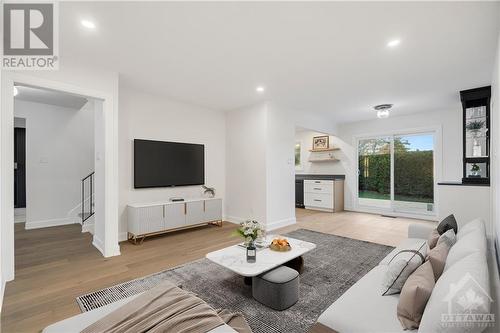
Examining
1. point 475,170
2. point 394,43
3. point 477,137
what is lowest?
point 475,170

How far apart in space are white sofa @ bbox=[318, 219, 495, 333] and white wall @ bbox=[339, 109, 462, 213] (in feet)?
15.1

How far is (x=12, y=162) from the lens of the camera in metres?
2.67

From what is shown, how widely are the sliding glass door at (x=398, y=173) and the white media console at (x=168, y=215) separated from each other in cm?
441

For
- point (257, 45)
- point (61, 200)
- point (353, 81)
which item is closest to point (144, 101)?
point (257, 45)

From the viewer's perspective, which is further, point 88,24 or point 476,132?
point 476,132

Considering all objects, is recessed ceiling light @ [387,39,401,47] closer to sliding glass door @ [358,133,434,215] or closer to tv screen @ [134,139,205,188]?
tv screen @ [134,139,205,188]

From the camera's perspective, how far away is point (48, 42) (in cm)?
255

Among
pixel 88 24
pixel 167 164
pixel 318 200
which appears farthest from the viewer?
pixel 318 200

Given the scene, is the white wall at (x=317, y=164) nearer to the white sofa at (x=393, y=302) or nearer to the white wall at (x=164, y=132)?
the white wall at (x=164, y=132)

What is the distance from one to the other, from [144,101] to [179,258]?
285cm

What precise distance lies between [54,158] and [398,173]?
27.3ft

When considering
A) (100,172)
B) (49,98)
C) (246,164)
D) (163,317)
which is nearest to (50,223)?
(49,98)

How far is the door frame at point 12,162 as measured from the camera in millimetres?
2521

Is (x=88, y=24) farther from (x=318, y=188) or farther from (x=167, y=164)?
(x=318, y=188)
